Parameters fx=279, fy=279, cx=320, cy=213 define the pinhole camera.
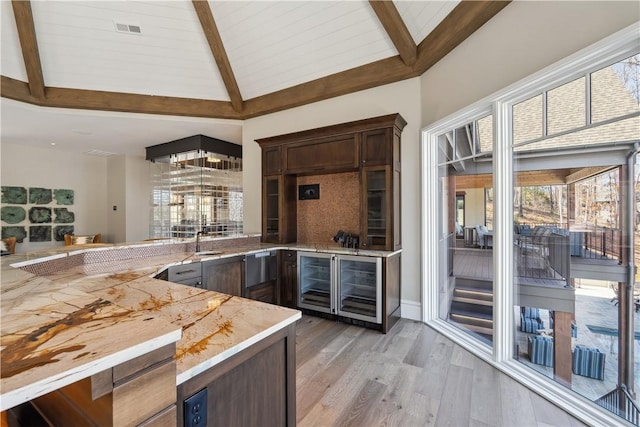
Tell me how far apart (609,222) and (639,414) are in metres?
1.15

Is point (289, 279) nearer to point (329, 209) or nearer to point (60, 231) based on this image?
point (329, 209)

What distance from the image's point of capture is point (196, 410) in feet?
2.71

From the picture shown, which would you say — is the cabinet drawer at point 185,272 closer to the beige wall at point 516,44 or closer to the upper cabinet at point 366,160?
the upper cabinet at point 366,160

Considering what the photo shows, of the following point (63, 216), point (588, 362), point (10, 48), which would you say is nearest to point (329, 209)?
point (588, 362)

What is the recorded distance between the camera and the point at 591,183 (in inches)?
75.2


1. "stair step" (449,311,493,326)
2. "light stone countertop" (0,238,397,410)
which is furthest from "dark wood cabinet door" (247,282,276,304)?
"stair step" (449,311,493,326)

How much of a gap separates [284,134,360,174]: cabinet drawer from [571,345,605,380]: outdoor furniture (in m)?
2.57

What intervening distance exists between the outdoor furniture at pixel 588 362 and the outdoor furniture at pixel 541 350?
0.53 feet

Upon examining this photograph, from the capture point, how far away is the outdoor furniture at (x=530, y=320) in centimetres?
232

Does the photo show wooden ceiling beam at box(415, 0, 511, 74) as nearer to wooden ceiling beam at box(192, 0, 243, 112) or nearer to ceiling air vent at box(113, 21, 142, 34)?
wooden ceiling beam at box(192, 0, 243, 112)

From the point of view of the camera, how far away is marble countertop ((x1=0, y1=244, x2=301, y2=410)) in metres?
0.52

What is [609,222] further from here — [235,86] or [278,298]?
[235,86]

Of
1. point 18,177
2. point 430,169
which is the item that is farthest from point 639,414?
point 18,177

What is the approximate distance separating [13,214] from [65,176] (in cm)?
126
